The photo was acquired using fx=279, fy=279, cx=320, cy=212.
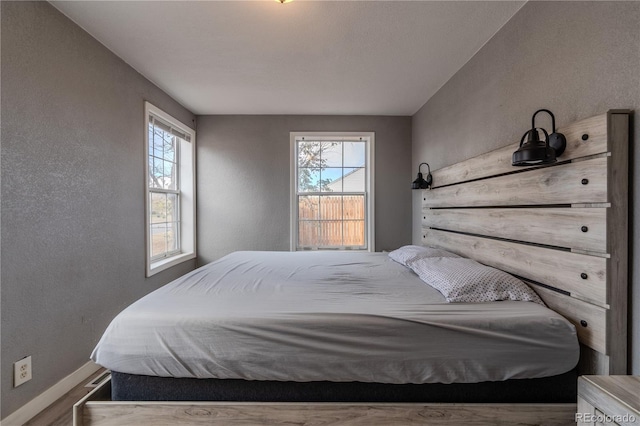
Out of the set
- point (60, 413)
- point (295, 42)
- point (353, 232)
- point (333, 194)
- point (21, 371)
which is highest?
point (295, 42)

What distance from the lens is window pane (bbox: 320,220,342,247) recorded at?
3.95 m

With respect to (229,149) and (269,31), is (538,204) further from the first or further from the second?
(229,149)

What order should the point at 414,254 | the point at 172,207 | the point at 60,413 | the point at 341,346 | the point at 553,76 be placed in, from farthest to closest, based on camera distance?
the point at 172,207, the point at 414,254, the point at 60,413, the point at 553,76, the point at 341,346

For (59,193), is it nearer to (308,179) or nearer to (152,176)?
(152,176)

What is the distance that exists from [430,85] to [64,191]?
323 centimetres

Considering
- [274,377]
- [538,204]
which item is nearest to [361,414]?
[274,377]

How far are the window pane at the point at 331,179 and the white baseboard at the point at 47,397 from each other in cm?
300

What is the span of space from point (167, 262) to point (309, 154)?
2238 mm

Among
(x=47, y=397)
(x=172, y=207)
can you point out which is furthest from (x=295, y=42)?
(x=47, y=397)

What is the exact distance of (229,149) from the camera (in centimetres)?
381

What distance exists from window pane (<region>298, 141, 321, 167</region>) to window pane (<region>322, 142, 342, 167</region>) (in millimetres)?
85

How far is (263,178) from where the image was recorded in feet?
12.5

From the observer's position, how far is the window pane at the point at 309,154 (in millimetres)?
3918

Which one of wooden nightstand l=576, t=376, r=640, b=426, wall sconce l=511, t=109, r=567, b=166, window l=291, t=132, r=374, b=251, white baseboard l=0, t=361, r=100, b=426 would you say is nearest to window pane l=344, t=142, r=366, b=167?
window l=291, t=132, r=374, b=251
